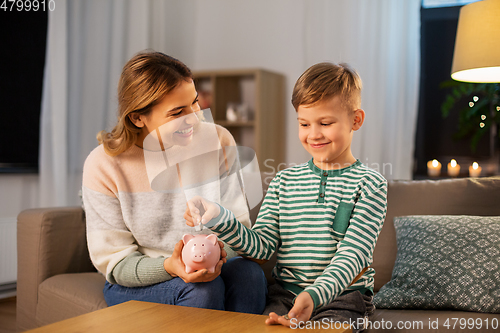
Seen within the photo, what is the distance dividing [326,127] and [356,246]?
27 centimetres

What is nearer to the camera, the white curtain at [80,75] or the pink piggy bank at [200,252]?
the pink piggy bank at [200,252]

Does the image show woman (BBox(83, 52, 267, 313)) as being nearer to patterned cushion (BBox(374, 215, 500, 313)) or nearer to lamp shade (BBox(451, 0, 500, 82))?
patterned cushion (BBox(374, 215, 500, 313))

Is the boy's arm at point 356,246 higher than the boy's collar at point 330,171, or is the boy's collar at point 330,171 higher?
the boy's collar at point 330,171

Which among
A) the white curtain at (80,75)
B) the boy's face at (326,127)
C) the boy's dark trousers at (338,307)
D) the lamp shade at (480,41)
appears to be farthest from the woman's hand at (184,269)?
the white curtain at (80,75)

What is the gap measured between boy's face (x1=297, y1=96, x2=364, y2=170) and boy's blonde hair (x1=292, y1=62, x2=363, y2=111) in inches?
0.5

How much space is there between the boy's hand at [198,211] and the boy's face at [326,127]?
0.27 metres

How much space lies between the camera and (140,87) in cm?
114

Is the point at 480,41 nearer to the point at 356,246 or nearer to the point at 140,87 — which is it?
the point at 356,246

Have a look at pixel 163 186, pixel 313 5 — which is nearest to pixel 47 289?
pixel 163 186

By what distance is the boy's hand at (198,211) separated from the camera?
3.03 ft

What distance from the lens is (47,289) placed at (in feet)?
4.85

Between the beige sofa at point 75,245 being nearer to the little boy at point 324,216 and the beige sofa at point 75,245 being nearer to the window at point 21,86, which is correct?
the little boy at point 324,216

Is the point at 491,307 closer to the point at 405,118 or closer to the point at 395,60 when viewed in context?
the point at 405,118

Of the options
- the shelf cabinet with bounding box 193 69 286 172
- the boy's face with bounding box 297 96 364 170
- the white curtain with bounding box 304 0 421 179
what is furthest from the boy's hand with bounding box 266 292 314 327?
the shelf cabinet with bounding box 193 69 286 172
